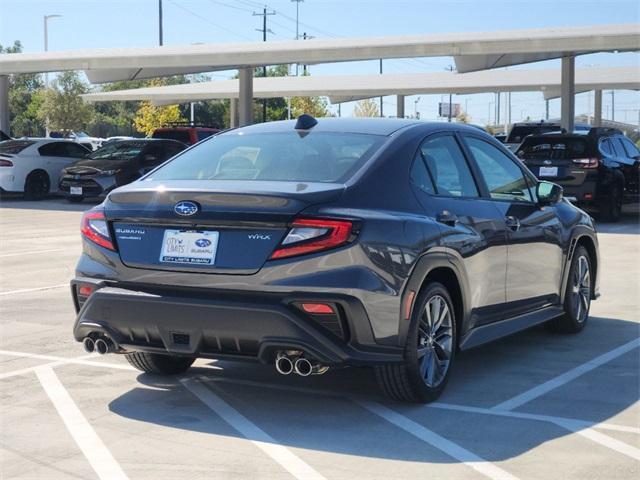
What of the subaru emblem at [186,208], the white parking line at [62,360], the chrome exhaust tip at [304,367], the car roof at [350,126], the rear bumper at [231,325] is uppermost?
the car roof at [350,126]

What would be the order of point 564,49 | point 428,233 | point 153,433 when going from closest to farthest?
1. point 153,433
2. point 428,233
3. point 564,49

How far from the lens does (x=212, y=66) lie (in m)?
28.9

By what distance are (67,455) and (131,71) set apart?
2723cm

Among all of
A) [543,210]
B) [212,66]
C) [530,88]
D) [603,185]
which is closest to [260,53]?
[212,66]

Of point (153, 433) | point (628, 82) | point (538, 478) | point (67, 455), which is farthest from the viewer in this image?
point (628, 82)

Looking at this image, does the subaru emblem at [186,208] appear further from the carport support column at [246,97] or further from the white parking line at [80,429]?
the carport support column at [246,97]

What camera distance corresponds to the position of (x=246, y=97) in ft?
99.4

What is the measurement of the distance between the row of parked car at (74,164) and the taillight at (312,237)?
18277mm

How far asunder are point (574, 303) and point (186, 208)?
12.4 ft

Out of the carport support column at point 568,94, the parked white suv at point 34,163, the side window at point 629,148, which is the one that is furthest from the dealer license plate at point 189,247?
the carport support column at point 568,94

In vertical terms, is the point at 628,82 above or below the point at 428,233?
above

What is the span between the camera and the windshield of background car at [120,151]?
23797 millimetres

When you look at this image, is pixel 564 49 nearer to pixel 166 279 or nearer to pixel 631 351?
pixel 631 351

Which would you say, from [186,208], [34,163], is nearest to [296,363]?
[186,208]
